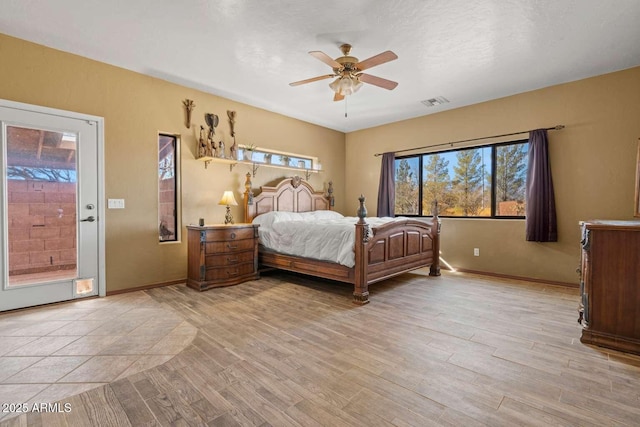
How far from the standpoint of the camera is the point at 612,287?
234 cm

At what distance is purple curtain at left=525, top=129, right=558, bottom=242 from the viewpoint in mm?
4242

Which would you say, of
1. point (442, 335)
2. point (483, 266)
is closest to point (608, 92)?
point (483, 266)

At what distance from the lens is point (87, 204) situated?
11.7 feet

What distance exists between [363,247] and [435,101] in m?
2.99

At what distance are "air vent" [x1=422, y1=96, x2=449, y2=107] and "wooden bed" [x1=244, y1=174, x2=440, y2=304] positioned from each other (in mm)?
1942

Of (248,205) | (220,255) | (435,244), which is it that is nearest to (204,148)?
(248,205)

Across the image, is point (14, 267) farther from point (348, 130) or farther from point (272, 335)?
point (348, 130)

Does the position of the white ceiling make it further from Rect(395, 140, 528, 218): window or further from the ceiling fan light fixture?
Rect(395, 140, 528, 218): window

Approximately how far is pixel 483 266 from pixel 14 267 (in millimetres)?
6096

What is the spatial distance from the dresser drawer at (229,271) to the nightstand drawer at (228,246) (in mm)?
227

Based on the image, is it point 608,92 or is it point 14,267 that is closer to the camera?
point 14,267

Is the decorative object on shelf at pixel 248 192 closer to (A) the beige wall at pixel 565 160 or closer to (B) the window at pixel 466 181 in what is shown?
(B) the window at pixel 466 181

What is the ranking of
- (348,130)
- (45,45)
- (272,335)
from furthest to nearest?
(348,130)
(45,45)
(272,335)

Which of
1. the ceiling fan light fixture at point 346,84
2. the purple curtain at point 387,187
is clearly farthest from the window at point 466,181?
the ceiling fan light fixture at point 346,84
